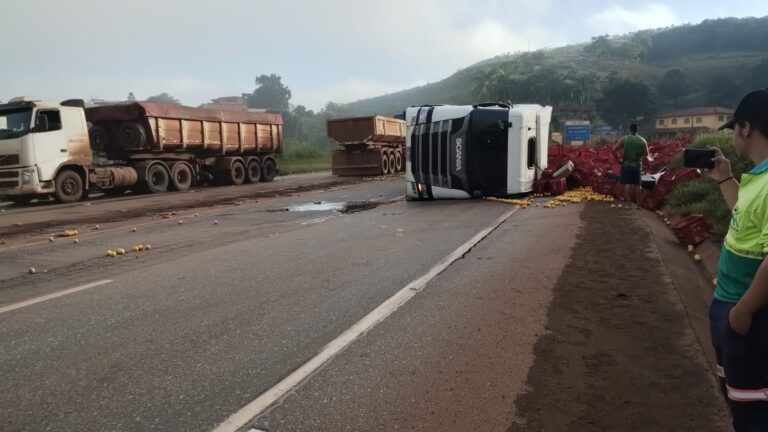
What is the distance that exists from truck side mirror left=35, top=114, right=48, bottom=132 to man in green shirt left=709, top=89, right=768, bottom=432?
17.4 metres


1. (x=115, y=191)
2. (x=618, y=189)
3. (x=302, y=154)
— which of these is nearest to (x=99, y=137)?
(x=115, y=191)

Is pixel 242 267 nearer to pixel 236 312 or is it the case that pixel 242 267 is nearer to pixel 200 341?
pixel 236 312

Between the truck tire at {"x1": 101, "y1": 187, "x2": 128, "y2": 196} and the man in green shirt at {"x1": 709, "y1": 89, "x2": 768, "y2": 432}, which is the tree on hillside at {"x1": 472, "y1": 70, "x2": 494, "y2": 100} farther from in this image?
the man in green shirt at {"x1": 709, "y1": 89, "x2": 768, "y2": 432}

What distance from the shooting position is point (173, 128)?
19891mm

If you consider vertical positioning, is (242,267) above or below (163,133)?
below

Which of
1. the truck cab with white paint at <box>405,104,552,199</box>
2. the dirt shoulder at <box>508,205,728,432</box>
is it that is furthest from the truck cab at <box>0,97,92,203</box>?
the dirt shoulder at <box>508,205,728,432</box>

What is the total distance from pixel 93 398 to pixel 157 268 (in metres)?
3.71

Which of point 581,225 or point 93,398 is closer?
point 93,398

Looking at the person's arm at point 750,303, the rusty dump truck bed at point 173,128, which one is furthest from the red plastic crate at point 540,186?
the person's arm at point 750,303

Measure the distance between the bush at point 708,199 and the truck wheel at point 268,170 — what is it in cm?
1824

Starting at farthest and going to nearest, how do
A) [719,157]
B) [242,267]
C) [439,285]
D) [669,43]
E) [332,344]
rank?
[669,43], [242,267], [439,285], [332,344], [719,157]

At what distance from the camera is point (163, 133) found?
19406 millimetres

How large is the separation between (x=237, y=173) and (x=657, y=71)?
147m

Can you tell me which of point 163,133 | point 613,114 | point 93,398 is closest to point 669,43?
point 613,114
